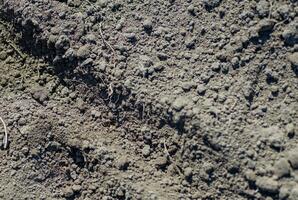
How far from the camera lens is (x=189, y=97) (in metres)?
2.25

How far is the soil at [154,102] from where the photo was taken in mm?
2158

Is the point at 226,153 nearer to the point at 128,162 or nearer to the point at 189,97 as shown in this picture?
the point at 189,97

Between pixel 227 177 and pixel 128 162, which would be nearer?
pixel 227 177

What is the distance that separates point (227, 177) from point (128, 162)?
461 millimetres

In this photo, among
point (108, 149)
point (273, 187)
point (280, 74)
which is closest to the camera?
point (273, 187)

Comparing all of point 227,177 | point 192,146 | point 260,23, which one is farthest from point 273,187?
point 260,23

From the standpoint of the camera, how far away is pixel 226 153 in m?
2.15

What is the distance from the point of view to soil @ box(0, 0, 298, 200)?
2.16m

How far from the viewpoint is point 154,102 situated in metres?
2.29

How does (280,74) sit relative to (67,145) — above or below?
above

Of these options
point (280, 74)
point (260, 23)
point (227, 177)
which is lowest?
point (227, 177)

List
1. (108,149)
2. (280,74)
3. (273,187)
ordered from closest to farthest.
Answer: (273,187) → (280,74) → (108,149)

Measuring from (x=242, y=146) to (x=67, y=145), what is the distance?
2.75ft

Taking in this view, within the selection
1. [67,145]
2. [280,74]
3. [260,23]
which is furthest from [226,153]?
[67,145]
